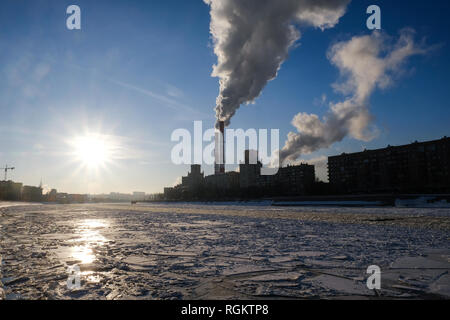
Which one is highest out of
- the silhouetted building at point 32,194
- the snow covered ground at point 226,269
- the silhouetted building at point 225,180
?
the silhouetted building at point 225,180

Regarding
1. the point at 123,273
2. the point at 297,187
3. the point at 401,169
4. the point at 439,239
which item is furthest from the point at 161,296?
the point at 297,187

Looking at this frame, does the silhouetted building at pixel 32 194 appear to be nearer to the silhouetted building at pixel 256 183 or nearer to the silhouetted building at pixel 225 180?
the silhouetted building at pixel 256 183

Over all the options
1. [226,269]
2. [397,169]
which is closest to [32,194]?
[397,169]

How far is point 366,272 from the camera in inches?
156

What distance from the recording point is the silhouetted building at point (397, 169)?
197 feet

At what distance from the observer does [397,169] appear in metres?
69.0

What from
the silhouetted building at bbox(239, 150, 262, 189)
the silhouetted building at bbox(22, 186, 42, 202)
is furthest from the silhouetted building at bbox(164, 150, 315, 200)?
the silhouetted building at bbox(22, 186, 42, 202)

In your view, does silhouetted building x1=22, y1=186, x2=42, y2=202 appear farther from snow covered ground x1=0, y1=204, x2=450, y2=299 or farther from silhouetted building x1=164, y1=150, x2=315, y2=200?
snow covered ground x1=0, y1=204, x2=450, y2=299

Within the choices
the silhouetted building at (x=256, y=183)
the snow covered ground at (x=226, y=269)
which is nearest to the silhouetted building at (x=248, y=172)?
the silhouetted building at (x=256, y=183)

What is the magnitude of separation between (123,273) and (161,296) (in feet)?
3.99
